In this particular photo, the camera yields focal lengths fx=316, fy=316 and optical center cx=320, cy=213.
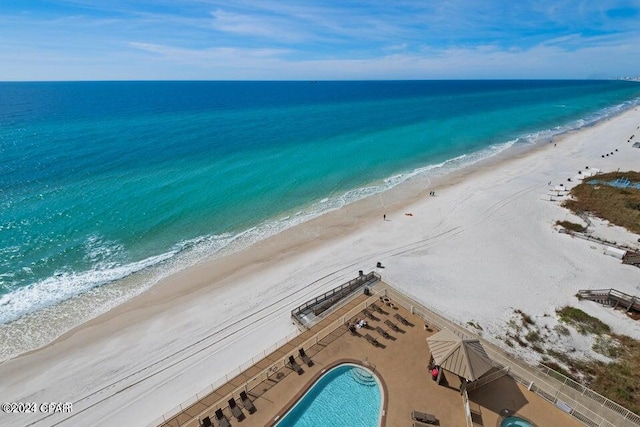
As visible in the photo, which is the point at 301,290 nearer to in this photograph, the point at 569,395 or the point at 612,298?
the point at 569,395

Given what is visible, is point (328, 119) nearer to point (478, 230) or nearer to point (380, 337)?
point (478, 230)

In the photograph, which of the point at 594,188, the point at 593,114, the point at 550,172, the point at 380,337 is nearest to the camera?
the point at 380,337

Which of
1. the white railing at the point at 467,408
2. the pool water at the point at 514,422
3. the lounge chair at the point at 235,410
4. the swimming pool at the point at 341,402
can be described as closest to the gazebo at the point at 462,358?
the white railing at the point at 467,408

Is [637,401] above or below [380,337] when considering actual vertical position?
below

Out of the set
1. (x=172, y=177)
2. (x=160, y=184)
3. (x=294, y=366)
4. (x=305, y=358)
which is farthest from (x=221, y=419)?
(x=172, y=177)

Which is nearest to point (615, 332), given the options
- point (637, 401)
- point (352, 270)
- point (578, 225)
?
point (637, 401)

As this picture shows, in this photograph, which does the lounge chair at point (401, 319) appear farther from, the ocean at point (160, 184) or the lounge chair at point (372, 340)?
the ocean at point (160, 184)
